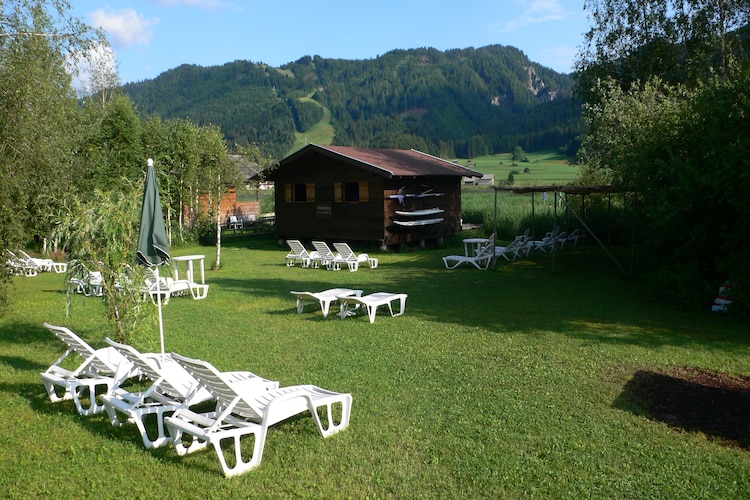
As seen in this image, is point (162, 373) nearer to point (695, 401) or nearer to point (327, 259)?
point (695, 401)

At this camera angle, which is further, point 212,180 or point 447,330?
point 212,180

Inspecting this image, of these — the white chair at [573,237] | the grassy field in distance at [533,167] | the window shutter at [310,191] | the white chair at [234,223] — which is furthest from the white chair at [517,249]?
the grassy field in distance at [533,167]

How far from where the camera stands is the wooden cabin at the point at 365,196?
798 inches

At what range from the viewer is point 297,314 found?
401 inches

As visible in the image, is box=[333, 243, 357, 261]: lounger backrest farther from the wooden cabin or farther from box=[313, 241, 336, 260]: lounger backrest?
the wooden cabin

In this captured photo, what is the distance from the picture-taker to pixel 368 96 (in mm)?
159875

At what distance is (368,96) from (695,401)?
160359 millimetres

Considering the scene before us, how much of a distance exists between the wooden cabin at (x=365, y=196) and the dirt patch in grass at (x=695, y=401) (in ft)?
44.5

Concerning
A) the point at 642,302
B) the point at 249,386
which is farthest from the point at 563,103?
the point at 249,386

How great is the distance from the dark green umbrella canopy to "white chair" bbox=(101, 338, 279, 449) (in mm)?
1091

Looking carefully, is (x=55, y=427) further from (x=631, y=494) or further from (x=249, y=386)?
(x=631, y=494)

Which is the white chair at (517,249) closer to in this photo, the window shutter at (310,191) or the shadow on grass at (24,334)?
the window shutter at (310,191)

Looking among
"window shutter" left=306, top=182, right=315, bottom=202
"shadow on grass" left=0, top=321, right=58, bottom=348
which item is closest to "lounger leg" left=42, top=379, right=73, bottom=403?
"shadow on grass" left=0, top=321, right=58, bottom=348

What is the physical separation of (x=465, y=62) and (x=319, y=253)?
551 feet
